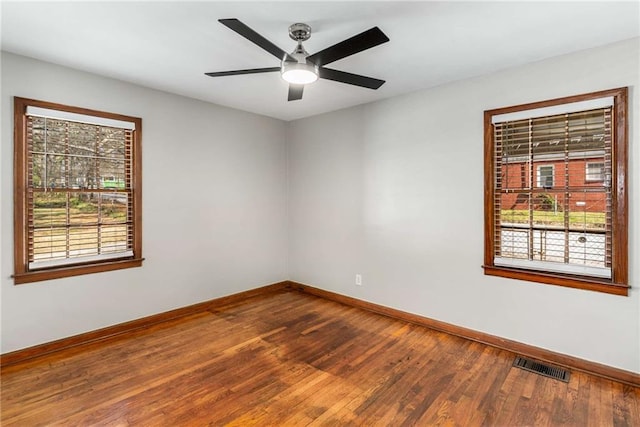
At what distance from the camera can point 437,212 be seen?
350 centimetres

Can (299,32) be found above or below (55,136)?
above

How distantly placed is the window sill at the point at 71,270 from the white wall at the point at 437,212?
235cm

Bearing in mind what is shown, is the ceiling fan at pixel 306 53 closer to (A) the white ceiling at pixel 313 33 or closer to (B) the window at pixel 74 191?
(A) the white ceiling at pixel 313 33

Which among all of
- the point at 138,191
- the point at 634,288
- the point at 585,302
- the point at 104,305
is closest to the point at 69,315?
the point at 104,305

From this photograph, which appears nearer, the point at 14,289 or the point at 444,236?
the point at 14,289

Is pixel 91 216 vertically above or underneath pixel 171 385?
above

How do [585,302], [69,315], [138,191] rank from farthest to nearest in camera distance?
[138,191], [69,315], [585,302]

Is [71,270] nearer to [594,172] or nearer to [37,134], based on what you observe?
[37,134]

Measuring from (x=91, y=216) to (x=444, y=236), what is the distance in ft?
12.0

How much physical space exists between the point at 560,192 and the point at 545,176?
184 mm

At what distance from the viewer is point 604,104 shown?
255 cm

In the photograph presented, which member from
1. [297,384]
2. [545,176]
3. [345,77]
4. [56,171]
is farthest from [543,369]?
[56,171]

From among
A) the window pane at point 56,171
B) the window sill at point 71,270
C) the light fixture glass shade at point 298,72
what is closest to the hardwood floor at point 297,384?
the window sill at point 71,270

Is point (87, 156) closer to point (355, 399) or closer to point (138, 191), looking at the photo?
point (138, 191)
